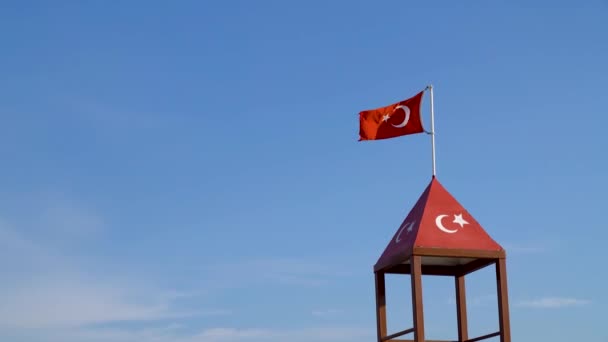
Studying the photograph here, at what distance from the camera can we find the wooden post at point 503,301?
78.8 feet

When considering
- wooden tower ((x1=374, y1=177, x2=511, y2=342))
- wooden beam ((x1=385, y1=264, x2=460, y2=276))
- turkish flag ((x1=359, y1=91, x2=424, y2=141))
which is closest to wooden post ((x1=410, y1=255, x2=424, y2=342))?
wooden tower ((x1=374, y1=177, x2=511, y2=342))

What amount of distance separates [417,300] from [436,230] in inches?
73.8

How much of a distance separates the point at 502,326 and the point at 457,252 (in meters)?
2.02

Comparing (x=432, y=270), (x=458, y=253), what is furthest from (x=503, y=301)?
(x=432, y=270)

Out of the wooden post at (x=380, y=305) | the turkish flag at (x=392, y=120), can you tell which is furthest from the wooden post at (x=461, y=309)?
the turkish flag at (x=392, y=120)

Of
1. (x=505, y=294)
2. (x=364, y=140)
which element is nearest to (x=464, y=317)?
(x=505, y=294)

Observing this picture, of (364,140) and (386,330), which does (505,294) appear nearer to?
(386,330)

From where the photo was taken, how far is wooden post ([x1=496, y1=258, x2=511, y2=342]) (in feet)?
78.8

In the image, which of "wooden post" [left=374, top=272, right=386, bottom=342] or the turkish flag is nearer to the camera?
"wooden post" [left=374, top=272, right=386, bottom=342]

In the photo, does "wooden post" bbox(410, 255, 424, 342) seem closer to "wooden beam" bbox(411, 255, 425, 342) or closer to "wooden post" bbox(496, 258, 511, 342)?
"wooden beam" bbox(411, 255, 425, 342)

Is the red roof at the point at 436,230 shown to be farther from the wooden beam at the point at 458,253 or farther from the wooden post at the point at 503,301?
the wooden post at the point at 503,301

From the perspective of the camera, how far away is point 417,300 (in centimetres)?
2392

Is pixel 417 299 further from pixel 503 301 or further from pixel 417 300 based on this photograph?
pixel 503 301

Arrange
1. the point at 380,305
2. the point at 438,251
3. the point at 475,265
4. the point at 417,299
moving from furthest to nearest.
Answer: the point at 475,265 < the point at 380,305 < the point at 438,251 < the point at 417,299
